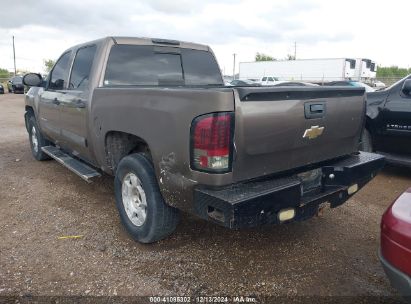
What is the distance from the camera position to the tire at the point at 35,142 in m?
6.18

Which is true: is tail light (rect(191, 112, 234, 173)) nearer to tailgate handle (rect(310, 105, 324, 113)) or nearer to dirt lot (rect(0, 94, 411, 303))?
tailgate handle (rect(310, 105, 324, 113))

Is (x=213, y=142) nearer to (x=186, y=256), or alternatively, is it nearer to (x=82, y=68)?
(x=186, y=256)

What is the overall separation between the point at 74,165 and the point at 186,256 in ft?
6.91

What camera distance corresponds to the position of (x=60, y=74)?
5137mm

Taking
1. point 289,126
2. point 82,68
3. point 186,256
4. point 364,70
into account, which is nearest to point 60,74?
point 82,68

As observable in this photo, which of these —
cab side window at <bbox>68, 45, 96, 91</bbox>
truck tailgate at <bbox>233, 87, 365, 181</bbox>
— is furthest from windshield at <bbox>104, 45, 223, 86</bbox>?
truck tailgate at <bbox>233, 87, 365, 181</bbox>

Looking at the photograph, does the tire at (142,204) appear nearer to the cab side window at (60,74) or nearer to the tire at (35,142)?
the cab side window at (60,74)

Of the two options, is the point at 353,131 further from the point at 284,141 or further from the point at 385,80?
the point at 385,80

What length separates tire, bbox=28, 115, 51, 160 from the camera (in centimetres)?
618

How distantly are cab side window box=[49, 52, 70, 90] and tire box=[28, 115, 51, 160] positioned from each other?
3.84ft

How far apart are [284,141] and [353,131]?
3.42 ft

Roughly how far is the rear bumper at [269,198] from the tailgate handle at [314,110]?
47 cm

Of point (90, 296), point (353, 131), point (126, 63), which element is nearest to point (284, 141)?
point (353, 131)

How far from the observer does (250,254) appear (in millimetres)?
3225
